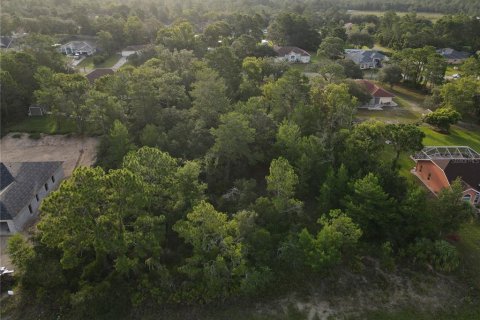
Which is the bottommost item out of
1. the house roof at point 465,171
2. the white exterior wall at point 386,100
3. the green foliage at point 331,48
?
the white exterior wall at point 386,100

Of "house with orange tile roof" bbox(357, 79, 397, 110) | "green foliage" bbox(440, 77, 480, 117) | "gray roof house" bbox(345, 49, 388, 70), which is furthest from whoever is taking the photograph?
"gray roof house" bbox(345, 49, 388, 70)

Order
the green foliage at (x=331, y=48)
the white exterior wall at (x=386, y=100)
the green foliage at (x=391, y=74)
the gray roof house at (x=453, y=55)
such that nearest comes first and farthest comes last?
1. the white exterior wall at (x=386, y=100)
2. the green foliage at (x=391, y=74)
3. the green foliage at (x=331, y=48)
4. the gray roof house at (x=453, y=55)

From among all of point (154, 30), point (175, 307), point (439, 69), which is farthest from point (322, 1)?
point (175, 307)

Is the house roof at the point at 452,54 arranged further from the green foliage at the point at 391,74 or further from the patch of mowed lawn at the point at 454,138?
the patch of mowed lawn at the point at 454,138

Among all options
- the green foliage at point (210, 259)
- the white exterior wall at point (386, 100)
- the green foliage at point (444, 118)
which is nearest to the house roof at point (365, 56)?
the white exterior wall at point (386, 100)

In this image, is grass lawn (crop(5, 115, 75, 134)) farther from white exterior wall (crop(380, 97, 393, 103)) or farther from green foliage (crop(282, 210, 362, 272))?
white exterior wall (crop(380, 97, 393, 103))

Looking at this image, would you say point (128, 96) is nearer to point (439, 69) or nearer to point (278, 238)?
point (278, 238)

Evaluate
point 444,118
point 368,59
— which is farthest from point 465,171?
point 368,59

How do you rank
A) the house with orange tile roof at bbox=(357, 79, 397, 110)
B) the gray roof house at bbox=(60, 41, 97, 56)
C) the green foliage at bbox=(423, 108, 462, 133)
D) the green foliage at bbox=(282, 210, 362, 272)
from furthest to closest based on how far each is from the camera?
the gray roof house at bbox=(60, 41, 97, 56) < the house with orange tile roof at bbox=(357, 79, 397, 110) < the green foliage at bbox=(423, 108, 462, 133) < the green foliage at bbox=(282, 210, 362, 272)

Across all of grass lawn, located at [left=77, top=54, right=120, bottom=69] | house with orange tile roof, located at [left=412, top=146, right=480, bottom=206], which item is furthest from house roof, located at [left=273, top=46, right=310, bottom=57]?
house with orange tile roof, located at [left=412, top=146, right=480, bottom=206]
